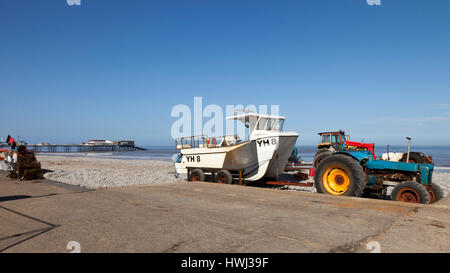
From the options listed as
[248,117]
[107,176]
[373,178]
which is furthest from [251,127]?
[107,176]

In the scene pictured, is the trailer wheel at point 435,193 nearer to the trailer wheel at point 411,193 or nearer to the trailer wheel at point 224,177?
the trailer wheel at point 411,193

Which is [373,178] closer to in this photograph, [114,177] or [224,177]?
[224,177]

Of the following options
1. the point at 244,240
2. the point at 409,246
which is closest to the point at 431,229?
the point at 409,246

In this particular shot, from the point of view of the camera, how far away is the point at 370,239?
398 centimetres

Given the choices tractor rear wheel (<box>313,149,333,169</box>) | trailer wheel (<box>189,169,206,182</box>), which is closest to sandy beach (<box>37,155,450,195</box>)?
trailer wheel (<box>189,169,206,182</box>)

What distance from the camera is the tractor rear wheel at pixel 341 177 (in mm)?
7516

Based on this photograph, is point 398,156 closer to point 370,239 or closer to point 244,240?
point 370,239

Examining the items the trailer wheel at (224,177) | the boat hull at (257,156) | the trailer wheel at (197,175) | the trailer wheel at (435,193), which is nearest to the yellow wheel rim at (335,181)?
the trailer wheel at (435,193)

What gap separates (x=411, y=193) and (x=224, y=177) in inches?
270

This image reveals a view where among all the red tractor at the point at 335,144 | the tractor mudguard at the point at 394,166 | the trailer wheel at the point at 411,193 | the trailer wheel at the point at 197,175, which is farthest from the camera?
the red tractor at the point at 335,144

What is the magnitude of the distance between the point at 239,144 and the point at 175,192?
4.06 metres

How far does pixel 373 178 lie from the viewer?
26.0 feet

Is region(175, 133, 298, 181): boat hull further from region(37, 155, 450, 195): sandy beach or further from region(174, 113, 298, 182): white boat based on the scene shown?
region(37, 155, 450, 195): sandy beach

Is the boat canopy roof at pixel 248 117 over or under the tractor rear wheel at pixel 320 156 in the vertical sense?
over
